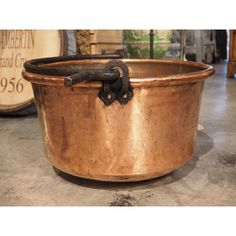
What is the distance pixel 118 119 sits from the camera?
1.16 meters

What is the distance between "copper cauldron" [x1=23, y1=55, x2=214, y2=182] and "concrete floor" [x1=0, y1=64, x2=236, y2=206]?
0.09 metres

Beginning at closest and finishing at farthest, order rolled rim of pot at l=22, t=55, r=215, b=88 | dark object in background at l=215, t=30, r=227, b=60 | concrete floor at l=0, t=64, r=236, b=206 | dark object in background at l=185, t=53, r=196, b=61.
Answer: rolled rim of pot at l=22, t=55, r=215, b=88
concrete floor at l=0, t=64, r=236, b=206
dark object in background at l=185, t=53, r=196, b=61
dark object in background at l=215, t=30, r=227, b=60

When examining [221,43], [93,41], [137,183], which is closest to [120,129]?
[137,183]

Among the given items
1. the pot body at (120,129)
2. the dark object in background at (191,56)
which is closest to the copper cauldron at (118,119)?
the pot body at (120,129)

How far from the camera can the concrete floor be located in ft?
4.12

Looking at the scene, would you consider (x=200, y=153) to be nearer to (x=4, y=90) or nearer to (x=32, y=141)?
(x=32, y=141)

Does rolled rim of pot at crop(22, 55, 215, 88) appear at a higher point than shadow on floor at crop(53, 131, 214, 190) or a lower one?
higher

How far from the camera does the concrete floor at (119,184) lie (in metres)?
1.25

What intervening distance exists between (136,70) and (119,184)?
652 mm

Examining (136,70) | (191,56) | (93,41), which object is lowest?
(191,56)

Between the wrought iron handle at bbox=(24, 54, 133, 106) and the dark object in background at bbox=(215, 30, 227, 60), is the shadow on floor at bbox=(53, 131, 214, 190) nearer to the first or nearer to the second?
the wrought iron handle at bbox=(24, 54, 133, 106)

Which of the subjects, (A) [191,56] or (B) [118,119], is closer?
(B) [118,119]

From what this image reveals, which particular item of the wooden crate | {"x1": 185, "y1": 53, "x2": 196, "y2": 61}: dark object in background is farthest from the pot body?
{"x1": 185, "y1": 53, "x2": 196, "y2": 61}: dark object in background

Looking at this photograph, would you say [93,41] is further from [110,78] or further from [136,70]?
[110,78]
